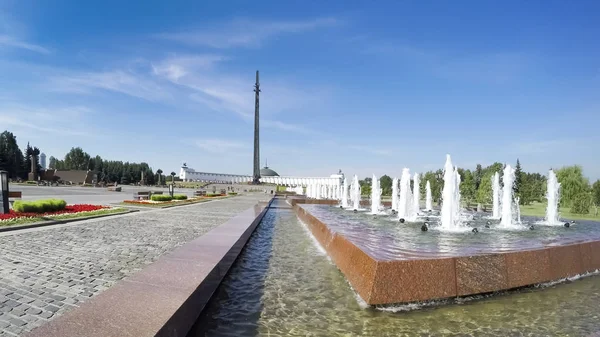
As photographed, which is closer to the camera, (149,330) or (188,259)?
(149,330)

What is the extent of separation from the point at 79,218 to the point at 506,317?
45.3 feet

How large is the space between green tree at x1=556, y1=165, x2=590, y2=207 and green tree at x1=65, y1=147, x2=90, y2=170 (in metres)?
120

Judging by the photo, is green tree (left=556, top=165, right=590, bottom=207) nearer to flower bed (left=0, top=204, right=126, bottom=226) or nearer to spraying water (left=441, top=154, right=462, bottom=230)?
spraying water (left=441, top=154, right=462, bottom=230)

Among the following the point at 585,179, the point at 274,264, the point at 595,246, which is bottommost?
the point at 274,264

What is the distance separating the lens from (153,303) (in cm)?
387

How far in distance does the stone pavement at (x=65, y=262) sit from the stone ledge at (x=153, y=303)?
35.4 inches

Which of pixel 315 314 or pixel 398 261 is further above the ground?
pixel 398 261

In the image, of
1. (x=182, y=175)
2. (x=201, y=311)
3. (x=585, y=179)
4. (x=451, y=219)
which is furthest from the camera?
(x=182, y=175)

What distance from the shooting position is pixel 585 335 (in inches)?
173

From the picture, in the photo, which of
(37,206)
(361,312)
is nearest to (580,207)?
(361,312)

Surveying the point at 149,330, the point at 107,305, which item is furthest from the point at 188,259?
the point at 149,330

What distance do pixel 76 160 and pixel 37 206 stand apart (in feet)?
394

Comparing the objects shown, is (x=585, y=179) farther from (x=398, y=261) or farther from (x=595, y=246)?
(x=398, y=261)

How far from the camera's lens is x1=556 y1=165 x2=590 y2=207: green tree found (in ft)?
110
